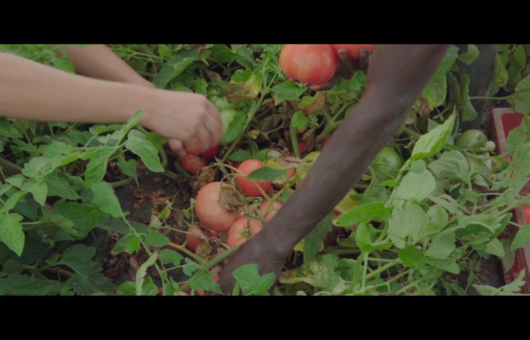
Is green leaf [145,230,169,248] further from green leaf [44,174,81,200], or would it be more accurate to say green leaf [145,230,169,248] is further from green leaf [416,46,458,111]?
green leaf [416,46,458,111]

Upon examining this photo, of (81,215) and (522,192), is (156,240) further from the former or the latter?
(522,192)

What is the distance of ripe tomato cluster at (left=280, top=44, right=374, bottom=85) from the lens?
856 mm

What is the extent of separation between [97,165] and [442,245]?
22.2 inches

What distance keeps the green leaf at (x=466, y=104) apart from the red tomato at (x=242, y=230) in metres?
0.52

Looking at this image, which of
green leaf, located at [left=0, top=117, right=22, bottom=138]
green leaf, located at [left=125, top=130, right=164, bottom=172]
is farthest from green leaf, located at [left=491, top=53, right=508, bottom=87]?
green leaf, located at [left=0, top=117, right=22, bottom=138]

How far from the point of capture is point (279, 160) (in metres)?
0.99

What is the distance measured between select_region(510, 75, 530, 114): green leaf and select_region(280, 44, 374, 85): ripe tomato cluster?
0.55 metres

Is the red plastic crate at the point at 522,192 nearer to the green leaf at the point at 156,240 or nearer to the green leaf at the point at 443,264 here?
the green leaf at the point at 443,264

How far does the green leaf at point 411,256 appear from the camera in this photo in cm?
69

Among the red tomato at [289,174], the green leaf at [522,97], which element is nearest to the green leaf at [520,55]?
the green leaf at [522,97]

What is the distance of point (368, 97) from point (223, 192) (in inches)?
18.4

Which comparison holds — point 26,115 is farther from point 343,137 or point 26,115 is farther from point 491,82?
point 491,82

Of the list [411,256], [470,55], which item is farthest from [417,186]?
[470,55]
